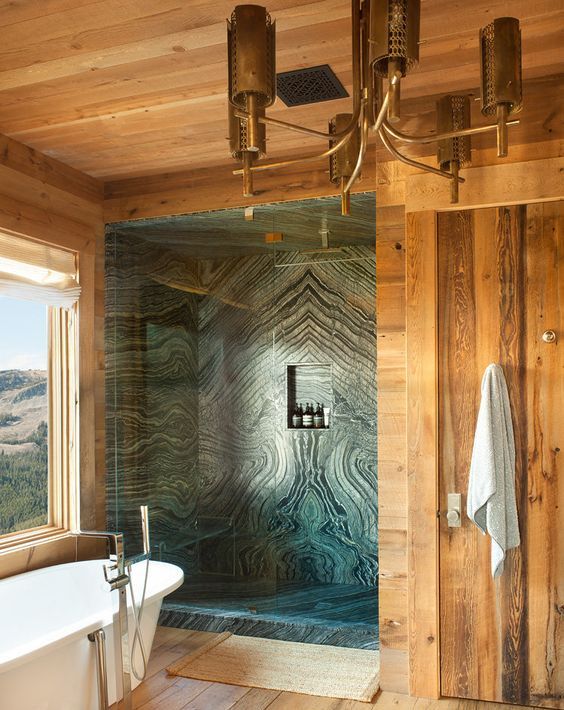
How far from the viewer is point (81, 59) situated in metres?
2.79

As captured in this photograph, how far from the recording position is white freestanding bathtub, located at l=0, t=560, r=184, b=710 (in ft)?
8.69

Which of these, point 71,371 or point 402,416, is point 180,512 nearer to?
point 71,371

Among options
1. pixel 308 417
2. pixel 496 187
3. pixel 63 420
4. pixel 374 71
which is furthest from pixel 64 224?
pixel 374 71

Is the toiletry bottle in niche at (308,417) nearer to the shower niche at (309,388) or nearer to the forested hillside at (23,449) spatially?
the shower niche at (309,388)

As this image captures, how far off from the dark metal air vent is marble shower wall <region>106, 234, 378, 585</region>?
3.37 feet

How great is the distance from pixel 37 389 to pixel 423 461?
2.09 m

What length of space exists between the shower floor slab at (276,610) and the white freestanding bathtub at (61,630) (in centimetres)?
52

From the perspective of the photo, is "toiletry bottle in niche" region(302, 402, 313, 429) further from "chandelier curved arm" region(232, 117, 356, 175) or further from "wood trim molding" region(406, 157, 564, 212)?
"chandelier curved arm" region(232, 117, 356, 175)

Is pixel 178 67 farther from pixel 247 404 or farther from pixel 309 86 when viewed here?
pixel 247 404

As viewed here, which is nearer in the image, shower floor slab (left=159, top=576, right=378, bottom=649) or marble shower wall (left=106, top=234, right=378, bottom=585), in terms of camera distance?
shower floor slab (left=159, top=576, right=378, bottom=649)

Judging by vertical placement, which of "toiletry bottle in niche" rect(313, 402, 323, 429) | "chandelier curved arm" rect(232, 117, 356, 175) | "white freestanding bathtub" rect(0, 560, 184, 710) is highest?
"chandelier curved arm" rect(232, 117, 356, 175)

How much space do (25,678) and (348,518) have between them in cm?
231

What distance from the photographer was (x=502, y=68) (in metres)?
1.64

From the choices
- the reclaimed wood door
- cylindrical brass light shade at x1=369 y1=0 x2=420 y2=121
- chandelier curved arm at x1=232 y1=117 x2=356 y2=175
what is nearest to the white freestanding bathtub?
the reclaimed wood door
